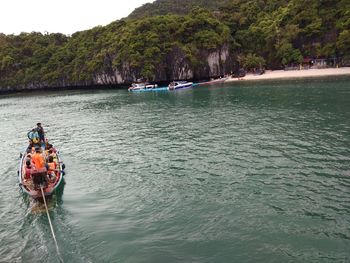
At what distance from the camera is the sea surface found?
1442 cm

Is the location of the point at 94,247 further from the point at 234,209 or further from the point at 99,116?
the point at 99,116

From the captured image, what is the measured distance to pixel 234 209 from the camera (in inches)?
689

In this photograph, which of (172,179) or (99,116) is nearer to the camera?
(172,179)

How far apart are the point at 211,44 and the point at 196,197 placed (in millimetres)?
97599

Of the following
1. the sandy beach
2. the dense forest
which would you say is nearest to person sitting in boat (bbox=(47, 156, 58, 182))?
the sandy beach

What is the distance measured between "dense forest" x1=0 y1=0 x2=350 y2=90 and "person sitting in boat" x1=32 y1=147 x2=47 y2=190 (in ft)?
300

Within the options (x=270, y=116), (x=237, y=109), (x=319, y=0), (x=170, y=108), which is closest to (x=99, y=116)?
(x=170, y=108)

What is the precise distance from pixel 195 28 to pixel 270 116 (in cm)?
8157

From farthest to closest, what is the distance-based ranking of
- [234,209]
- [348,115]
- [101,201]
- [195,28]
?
1. [195,28]
2. [348,115]
3. [101,201]
4. [234,209]

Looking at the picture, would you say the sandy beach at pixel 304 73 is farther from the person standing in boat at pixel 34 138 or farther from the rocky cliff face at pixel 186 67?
the person standing in boat at pixel 34 138

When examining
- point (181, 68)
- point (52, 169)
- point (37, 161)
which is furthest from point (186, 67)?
point (37, 161)

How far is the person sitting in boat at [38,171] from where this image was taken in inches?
789

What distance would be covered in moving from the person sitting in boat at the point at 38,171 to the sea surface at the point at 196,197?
1.37 meters

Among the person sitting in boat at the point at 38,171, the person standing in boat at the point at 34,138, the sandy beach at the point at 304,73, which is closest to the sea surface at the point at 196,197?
the person sitting in boat at the point at 38,171
